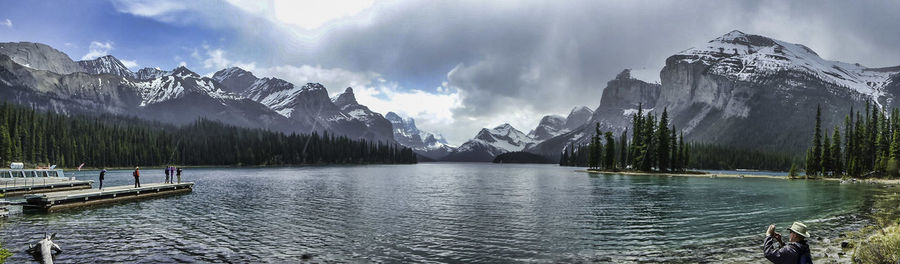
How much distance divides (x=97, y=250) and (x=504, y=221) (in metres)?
26.2

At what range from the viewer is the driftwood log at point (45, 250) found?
20.1m

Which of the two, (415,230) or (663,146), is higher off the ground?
(663,146)

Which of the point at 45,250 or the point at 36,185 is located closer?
the point at 45,250

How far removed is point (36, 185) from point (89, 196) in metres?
25.9

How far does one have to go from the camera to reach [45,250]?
20781mm

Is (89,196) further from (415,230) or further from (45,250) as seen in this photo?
(415,230)

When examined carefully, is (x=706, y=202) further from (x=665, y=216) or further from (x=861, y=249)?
(x=861, y=249)

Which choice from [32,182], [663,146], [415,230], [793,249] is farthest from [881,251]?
[663,146]

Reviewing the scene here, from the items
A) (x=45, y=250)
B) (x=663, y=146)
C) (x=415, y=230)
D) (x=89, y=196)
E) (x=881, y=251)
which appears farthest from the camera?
(x=663, y=146)

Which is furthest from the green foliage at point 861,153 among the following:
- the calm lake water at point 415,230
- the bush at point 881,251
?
the bush at point 881,251

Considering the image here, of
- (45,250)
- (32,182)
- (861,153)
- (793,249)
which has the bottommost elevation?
(32,182)

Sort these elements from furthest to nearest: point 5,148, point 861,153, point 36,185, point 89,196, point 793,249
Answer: point 5,148
point 861,153
point 36,185
point 89,196
point 793,249

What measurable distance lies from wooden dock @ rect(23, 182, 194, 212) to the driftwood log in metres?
24.1

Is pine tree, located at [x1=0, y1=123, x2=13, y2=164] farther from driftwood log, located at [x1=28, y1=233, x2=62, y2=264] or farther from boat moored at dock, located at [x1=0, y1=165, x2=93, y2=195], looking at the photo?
driftwood log, located at [x1=28, y1=233, x2=62, y2=264]
